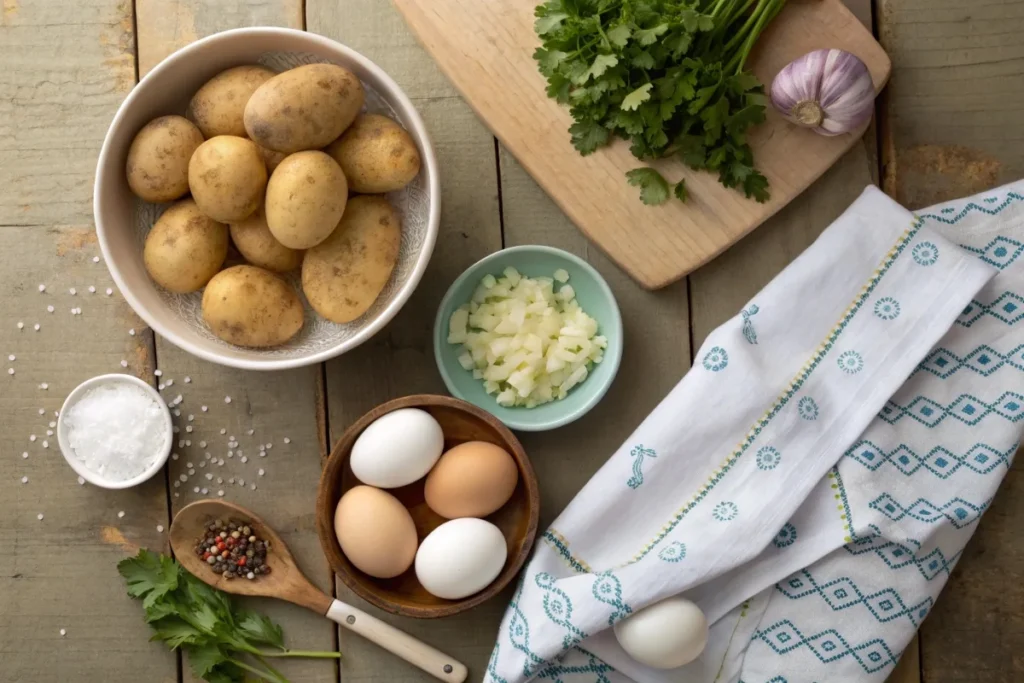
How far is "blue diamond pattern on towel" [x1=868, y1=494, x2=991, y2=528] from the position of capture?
1.10 m

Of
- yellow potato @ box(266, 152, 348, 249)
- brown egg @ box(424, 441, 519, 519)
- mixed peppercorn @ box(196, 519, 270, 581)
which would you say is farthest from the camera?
mixed peppercorn @ box(196, 519, 270, 581)

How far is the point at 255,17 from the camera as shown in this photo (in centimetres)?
119

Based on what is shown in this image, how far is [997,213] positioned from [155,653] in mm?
1288

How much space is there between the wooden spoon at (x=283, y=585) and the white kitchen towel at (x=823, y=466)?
11 cm

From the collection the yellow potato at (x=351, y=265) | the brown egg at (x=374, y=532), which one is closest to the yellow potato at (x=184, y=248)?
the yellow potato at (x=351, y=265)

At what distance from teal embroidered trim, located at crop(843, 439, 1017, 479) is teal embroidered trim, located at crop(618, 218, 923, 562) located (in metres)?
0.11

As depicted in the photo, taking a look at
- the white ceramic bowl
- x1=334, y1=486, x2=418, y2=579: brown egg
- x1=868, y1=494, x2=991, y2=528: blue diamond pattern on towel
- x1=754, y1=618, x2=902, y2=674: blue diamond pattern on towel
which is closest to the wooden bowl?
x1=334, y1=486, x2=418, y2=579: brown egg

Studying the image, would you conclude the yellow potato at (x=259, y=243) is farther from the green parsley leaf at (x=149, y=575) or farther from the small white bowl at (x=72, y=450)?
the green parsley leaf at (x=149, y=575)

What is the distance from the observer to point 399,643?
1146mm

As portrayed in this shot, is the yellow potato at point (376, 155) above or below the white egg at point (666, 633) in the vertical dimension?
above

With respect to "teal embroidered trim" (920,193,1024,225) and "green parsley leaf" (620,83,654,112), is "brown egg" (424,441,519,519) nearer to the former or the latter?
"green parsley leaf" (620,83,654,112)

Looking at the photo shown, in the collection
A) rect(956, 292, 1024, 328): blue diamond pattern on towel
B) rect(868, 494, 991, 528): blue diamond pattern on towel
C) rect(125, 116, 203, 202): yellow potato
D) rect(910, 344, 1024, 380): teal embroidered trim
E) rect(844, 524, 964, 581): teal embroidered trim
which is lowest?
rect(844, 524, 964, 581): teal embroidered trim

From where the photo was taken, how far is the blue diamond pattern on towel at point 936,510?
110 cm

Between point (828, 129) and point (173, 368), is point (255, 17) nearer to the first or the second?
point (173, 368)
